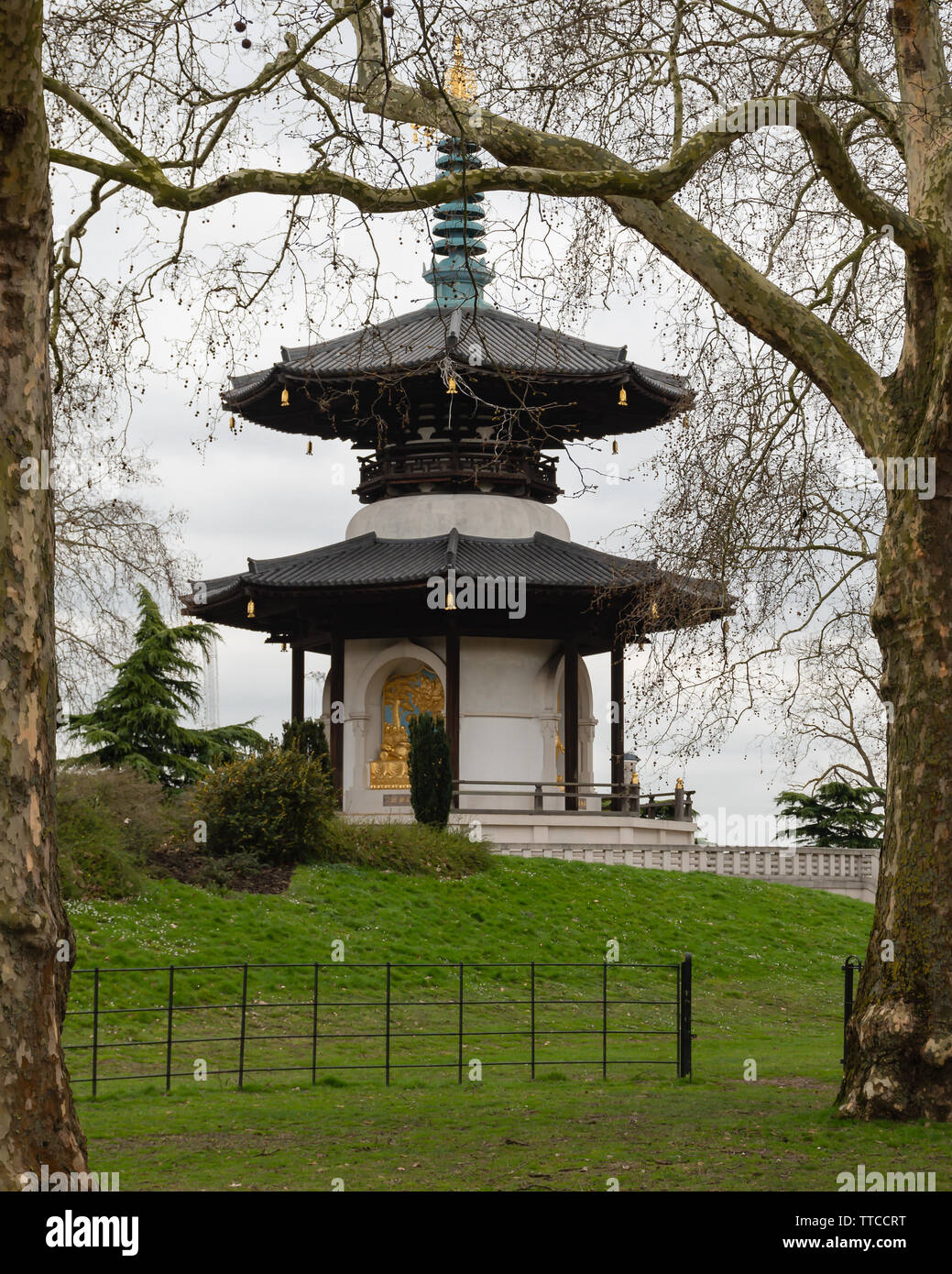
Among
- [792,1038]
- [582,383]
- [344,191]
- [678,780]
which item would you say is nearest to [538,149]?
[344,191]

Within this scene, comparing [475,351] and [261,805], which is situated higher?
[475,351]

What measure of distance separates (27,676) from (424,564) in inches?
946

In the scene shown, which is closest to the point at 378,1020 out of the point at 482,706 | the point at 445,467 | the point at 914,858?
the point at 914,858

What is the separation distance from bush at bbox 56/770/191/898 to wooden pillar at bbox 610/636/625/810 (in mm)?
11345

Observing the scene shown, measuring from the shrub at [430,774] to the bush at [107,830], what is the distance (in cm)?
510

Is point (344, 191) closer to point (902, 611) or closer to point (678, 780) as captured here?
point (902, 611)

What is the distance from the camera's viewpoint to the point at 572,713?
3378 centimetres

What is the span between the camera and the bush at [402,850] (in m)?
27.9

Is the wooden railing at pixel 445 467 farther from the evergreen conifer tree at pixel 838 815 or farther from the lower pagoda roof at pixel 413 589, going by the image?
the evergreen conifer tree at pixel 838 815

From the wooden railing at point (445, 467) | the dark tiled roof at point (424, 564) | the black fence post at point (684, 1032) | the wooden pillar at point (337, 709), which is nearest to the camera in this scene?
the black fence post at point (684, 1032)

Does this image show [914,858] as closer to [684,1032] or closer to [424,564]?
[684,1032]

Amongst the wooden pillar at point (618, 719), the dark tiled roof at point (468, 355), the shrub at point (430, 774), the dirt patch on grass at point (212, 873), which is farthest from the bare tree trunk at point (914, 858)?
the wooden pillar at point (618, 719)

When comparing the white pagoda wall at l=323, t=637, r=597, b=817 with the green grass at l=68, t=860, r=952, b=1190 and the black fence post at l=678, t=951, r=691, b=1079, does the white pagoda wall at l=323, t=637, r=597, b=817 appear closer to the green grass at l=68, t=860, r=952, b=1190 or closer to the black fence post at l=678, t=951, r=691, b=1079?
the green grass at l=68, t=860, r=952, b=1190
